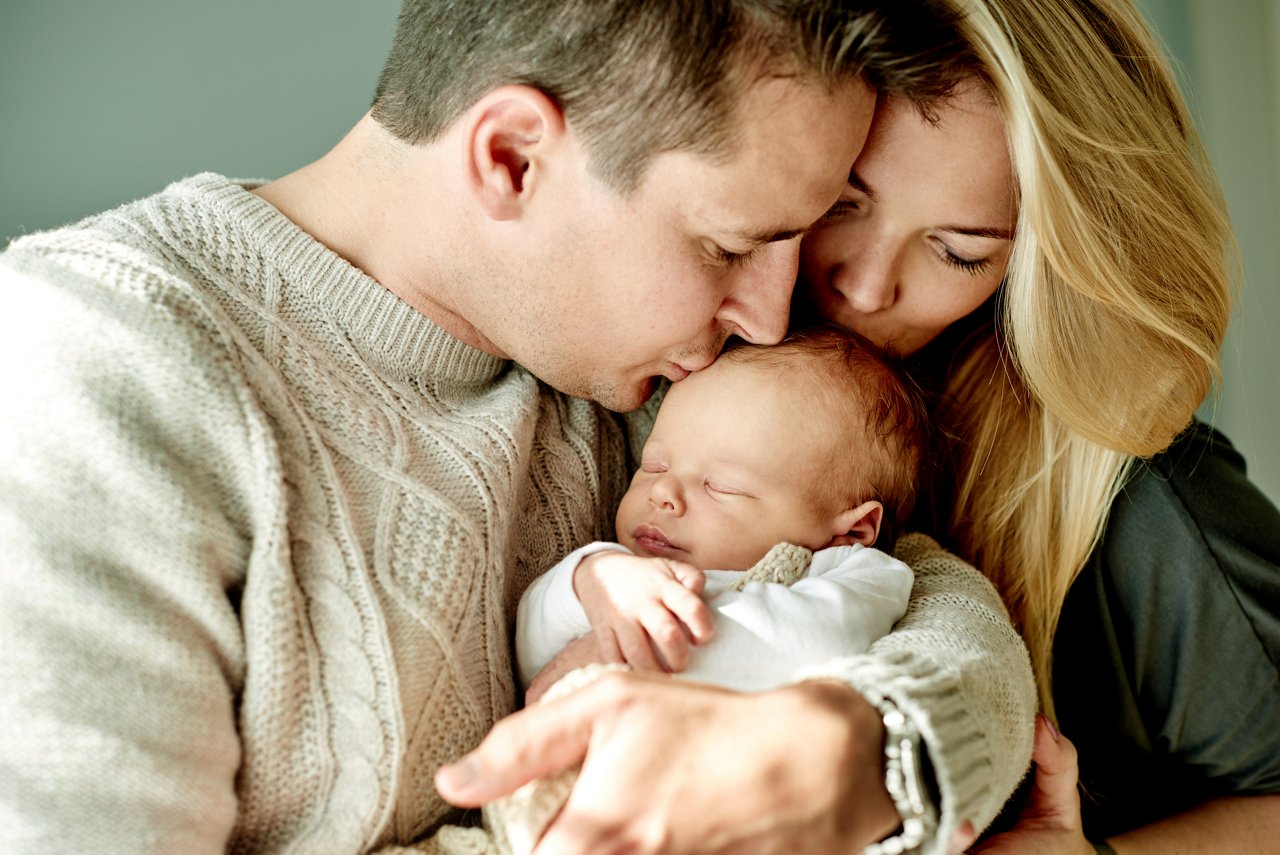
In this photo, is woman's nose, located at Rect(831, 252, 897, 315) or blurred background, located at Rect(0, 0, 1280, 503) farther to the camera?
blurred background, located at Rect(0, 0, 1280, 503)

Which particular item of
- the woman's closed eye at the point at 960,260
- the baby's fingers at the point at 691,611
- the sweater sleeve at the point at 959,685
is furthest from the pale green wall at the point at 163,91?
the sweater sleeve at the point at 959,685

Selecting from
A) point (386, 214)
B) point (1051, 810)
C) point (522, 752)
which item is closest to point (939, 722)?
point (522, 752)

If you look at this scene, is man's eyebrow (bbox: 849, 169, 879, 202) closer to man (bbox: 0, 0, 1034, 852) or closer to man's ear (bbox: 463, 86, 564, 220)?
man (bbox: 0, 0, 1034, 852)

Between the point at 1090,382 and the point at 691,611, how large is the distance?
806 millimetres

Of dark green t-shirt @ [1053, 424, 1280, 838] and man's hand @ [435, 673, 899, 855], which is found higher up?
man's hand @ [435, 673, 899, 855]

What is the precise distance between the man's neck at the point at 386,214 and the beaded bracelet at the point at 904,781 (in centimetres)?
74

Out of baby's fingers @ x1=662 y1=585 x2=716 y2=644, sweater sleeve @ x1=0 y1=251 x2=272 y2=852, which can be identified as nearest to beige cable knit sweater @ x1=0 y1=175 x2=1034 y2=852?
sweater sleeve @ x1=0 y1=251 x2=272 y2=852

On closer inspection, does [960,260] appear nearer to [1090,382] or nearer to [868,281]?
[868,281]

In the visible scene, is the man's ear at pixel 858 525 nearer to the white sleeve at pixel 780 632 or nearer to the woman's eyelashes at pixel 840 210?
the white sleeve at pixel 780 632

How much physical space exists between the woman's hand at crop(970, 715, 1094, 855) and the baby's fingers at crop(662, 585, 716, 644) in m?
0.57

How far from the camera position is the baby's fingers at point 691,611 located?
1.13 metres

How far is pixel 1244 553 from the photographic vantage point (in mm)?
1590

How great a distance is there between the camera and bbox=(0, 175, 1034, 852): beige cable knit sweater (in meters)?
0.93

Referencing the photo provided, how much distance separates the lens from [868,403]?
4.91 feet
